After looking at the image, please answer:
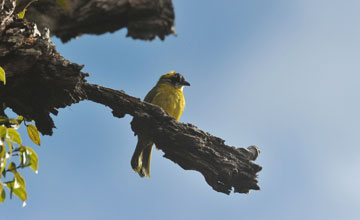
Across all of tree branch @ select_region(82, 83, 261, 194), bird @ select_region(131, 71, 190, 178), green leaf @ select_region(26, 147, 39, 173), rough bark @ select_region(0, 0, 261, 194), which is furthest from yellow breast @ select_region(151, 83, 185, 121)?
green leaf @ select_region(26, 147, 39, 173)

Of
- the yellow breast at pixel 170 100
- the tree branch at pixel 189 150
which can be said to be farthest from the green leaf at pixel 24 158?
the yellow breast at pixel 170 100

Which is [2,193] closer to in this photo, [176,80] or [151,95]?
[151,95]

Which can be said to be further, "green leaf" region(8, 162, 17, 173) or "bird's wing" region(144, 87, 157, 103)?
"bird's wing" region(144, 87, 157, 103)

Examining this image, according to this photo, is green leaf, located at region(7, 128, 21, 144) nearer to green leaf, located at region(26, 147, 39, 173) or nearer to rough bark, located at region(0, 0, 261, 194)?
green leaf, located at region(26, 147, 39, 173)

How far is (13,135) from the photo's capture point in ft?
9.02

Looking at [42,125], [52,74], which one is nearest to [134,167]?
[42,125]

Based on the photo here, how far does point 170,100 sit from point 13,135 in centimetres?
550

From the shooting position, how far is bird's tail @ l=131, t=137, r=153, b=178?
7.00 meters

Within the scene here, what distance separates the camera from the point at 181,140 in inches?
198

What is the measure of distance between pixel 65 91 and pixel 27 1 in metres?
1.02

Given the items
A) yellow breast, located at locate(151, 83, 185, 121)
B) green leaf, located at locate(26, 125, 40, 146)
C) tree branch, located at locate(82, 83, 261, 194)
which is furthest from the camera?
yellow breast, located at locate(151, 83, 185, 121)

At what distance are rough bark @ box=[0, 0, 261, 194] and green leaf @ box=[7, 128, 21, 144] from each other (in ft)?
3.93

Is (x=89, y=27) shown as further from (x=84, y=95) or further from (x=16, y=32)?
(x=16, y=32)

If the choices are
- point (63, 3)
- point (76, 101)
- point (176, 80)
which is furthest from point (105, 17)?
point (176, 80)
